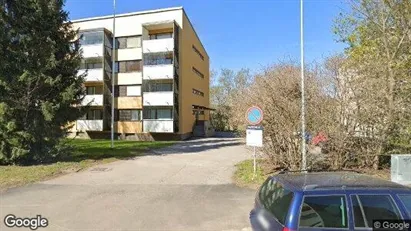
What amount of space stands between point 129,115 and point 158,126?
397cm

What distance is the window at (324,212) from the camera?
371cm

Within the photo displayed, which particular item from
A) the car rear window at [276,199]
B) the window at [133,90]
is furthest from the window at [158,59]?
the car rear window at [276,199]

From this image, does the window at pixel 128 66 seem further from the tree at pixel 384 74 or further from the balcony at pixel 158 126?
the tree at pixel 384 74

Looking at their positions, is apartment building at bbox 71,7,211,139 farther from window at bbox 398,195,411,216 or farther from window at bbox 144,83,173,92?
window at bbox 398,195,411,216

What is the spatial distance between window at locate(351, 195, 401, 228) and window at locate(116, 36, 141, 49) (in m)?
29.8

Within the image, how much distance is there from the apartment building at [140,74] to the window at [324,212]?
25412mm

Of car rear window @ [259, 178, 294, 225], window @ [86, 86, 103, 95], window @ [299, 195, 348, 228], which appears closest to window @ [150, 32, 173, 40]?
window @ [86, 86, 103, 95]

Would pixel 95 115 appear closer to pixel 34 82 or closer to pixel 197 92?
pixel 197 92

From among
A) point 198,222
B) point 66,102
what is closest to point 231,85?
point 66,102

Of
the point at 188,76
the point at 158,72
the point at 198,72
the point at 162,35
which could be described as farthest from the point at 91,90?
the point at 198,72

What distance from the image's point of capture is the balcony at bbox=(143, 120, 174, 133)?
28.9 meters

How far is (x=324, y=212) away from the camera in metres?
3.78

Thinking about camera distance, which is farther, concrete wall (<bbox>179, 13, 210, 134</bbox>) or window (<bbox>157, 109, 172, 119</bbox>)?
concrete wall (<bbox>179, 13, 210, 134</bbox>)

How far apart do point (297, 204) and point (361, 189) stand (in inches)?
34.7
